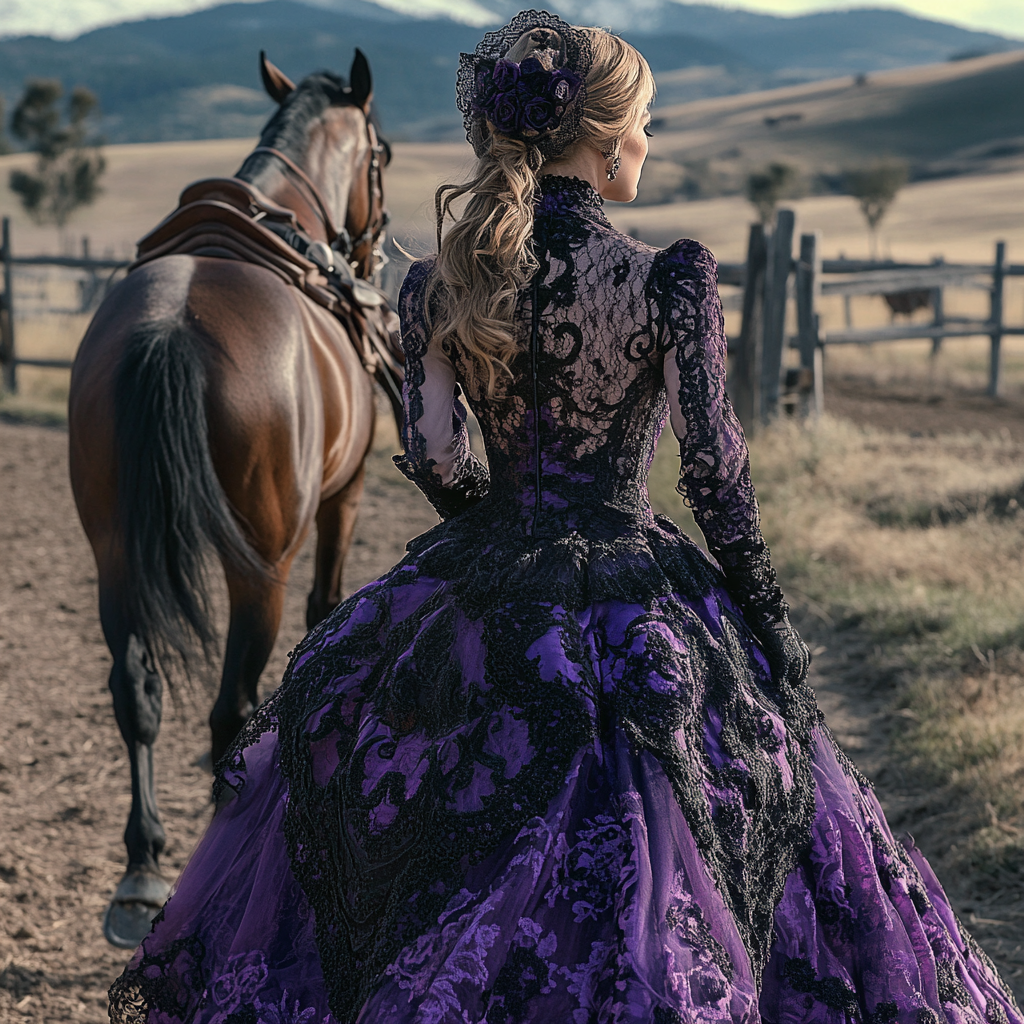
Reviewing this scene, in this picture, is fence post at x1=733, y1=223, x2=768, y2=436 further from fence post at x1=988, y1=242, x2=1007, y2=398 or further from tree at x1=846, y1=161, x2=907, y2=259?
tree at x1=846, y1=161, x2=907, y2=259

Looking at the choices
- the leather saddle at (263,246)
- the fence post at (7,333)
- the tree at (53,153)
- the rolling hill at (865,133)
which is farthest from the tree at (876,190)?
the leather saddle at (263,246)

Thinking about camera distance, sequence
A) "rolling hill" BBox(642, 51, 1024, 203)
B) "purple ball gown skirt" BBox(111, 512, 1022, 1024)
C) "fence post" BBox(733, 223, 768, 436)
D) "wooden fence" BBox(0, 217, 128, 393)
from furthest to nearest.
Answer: "rolling hill" BBox(642, 51, 1024, 203) → "wooden fence" BBox(0, 217, 128, 393) → "fence post" BBox(733, 223, 768, 436) → "purple ball gown skirt" BBox(111, 512, 1022, 1024)

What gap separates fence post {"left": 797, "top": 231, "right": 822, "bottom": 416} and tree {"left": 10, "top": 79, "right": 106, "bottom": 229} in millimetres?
36408

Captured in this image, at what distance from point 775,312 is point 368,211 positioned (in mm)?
4882

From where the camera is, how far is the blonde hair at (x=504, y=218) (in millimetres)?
1730

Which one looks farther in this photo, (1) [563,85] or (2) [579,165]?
(2) [579,165]

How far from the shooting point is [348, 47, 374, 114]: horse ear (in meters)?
4.16

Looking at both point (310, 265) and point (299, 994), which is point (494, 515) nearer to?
point (299, 994)

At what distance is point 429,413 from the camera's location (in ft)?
6.49

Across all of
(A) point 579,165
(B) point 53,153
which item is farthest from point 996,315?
(B) point 53,153

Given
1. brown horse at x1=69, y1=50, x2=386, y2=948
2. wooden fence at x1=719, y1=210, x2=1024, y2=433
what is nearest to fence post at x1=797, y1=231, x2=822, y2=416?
wooden fence at x1=719, y1=210, x2=1024, y2=433

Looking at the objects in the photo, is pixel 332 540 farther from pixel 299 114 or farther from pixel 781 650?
pixel 781 650

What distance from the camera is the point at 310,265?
11.4ft

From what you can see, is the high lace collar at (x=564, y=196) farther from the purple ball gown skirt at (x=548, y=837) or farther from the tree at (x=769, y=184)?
the tree at (x=769, y=184)
